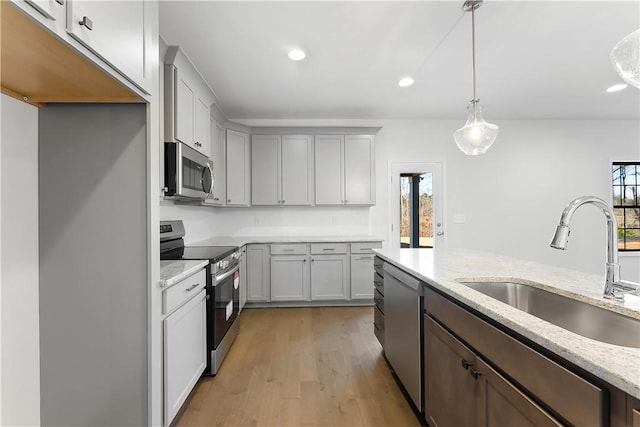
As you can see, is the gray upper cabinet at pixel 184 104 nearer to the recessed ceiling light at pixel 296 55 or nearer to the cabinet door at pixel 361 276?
A: the recessed ceiling light at pixel 296 55

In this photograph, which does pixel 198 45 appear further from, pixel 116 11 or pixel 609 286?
pixel 609 286

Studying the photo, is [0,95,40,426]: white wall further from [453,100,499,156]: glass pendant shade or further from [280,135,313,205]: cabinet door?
[280,135,313,205]: cabinet door

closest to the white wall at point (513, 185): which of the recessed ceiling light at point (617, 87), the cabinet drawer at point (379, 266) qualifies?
the recessed ceiling light at point (617, 87)

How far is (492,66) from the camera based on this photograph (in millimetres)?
2986

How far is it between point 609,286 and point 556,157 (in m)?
4.60

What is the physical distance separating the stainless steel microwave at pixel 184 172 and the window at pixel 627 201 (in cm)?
614

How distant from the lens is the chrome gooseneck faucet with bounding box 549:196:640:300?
1.15 metres

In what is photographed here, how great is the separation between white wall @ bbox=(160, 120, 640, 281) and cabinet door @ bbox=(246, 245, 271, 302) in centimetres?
66

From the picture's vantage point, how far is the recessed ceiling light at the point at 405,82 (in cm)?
325

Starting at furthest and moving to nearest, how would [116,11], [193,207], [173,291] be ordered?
[193,207], [173,291], [116,11]

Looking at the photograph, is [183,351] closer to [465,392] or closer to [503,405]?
[465,392]

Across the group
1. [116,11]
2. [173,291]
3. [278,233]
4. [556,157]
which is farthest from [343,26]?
[556,157]

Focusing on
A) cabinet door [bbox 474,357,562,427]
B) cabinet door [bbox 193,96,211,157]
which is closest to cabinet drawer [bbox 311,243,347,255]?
cabinet door [bbox 193,96,211,157]

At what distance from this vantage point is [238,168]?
4.18 m
